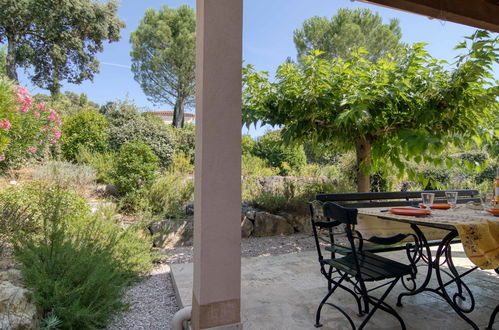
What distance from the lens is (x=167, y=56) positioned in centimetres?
1634

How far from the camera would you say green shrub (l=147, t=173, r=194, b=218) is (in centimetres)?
403

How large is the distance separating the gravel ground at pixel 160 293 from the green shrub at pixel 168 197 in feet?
1.95

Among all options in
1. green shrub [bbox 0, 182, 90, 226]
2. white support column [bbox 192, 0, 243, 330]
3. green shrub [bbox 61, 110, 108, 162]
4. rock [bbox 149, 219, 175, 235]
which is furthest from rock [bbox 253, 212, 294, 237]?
green shrub [bbox 61, 110, 108, 162]

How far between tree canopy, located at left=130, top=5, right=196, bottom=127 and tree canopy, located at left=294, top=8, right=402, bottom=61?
697 centimetres

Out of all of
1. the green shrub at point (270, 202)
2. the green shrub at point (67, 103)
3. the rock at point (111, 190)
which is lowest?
the green shrub at point (270, 202)

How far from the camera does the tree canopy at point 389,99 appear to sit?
3.00m

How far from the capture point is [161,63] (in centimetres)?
1652

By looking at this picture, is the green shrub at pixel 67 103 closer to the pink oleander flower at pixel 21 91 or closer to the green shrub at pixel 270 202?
the pink oleander flower at pixel 21 91

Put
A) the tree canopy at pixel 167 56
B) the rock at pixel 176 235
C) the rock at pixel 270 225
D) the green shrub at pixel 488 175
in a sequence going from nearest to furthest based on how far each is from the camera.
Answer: the rock at pixel 176 235, the rock at pixel 270 225, the green shrub at pixel 488 175, the tree canopy at pixel 167 56

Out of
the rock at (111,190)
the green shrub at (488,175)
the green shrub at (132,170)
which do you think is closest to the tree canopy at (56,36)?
the rock at (111,190)

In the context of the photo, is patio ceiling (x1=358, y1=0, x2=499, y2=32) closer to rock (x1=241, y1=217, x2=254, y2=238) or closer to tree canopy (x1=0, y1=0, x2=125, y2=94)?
rock (x1=241, y1=217, x2=254, y2=238)

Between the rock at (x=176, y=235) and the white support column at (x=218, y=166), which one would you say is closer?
the white support column at (x=218, y=166)

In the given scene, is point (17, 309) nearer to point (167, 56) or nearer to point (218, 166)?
point (218, 166)

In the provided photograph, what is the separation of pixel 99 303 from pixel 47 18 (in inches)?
573
